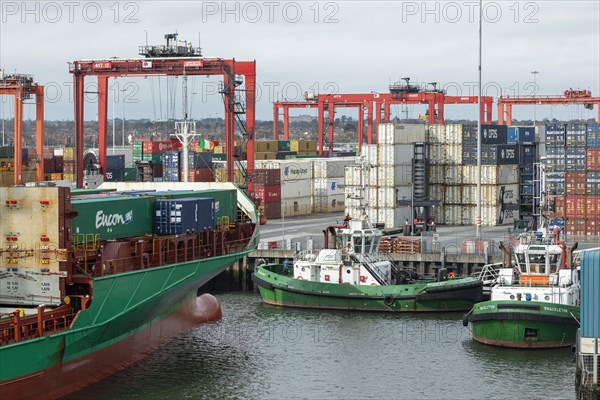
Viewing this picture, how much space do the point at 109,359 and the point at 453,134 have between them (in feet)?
137

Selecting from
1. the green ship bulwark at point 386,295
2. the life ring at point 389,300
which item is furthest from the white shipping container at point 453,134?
the life ring at point 389,300

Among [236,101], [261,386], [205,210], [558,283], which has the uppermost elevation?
[236,101]

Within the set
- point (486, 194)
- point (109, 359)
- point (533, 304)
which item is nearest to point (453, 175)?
point (486, 194)

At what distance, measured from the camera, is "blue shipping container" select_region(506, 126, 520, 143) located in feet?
261

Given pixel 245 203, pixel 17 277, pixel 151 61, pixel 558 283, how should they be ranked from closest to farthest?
pixel 17 277
pixel 558 283
pixel 245 203
pixel 151 61

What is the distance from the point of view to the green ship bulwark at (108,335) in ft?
108

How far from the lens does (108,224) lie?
39188 mm

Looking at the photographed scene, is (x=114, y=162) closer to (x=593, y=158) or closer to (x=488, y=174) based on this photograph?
(x=488, y=174)

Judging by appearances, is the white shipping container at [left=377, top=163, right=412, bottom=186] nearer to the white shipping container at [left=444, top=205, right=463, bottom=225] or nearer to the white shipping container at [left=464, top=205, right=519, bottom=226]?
the white shipping container at [left=444, top=205, right=463, bottom=225]

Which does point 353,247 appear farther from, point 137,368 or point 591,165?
point 591,165

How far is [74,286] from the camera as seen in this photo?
36.4 meters

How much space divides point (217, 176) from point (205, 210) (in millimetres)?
35939

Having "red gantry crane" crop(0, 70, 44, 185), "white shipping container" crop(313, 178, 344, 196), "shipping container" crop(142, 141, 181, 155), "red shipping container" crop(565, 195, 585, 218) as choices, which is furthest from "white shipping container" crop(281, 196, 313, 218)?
"red shipping container" crop(565, 195, 585, 218)

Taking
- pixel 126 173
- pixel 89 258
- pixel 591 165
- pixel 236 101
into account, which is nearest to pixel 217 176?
pixel 126 173
